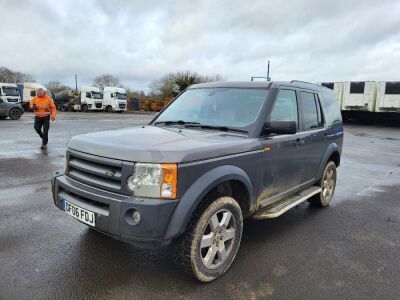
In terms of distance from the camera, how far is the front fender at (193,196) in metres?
2.85

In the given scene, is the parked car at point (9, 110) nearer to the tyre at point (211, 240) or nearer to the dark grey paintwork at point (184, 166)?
the dark grey paintwork at point (184, 166)

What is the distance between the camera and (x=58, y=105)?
4203 cm

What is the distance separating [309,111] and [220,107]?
1.53m

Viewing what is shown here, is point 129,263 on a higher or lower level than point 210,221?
lower

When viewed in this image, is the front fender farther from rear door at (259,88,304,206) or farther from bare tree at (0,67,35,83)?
bare tree at (0,67,35,83)

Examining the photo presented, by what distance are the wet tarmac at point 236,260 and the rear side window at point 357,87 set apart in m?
23.0

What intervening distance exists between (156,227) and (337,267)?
6.83 feet

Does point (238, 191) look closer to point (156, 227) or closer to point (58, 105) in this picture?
point (156, 227)

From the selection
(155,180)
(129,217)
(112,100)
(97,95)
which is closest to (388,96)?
(155,180)

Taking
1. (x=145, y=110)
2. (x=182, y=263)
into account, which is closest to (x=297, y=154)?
(x=182, y=263)

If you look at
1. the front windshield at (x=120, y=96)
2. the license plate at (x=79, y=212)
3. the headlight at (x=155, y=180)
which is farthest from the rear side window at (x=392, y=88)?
the front windshield at (x=120, y=96)

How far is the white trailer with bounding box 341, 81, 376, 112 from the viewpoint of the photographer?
26.3 m

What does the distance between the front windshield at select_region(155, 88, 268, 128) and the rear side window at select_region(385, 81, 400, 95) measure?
24874mm

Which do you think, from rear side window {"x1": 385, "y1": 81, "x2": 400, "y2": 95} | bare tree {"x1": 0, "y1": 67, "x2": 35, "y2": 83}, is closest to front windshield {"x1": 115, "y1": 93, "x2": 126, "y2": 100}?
rear side window {"x1": 385, "y1": 81, "x2": 400, "y2": 95}
